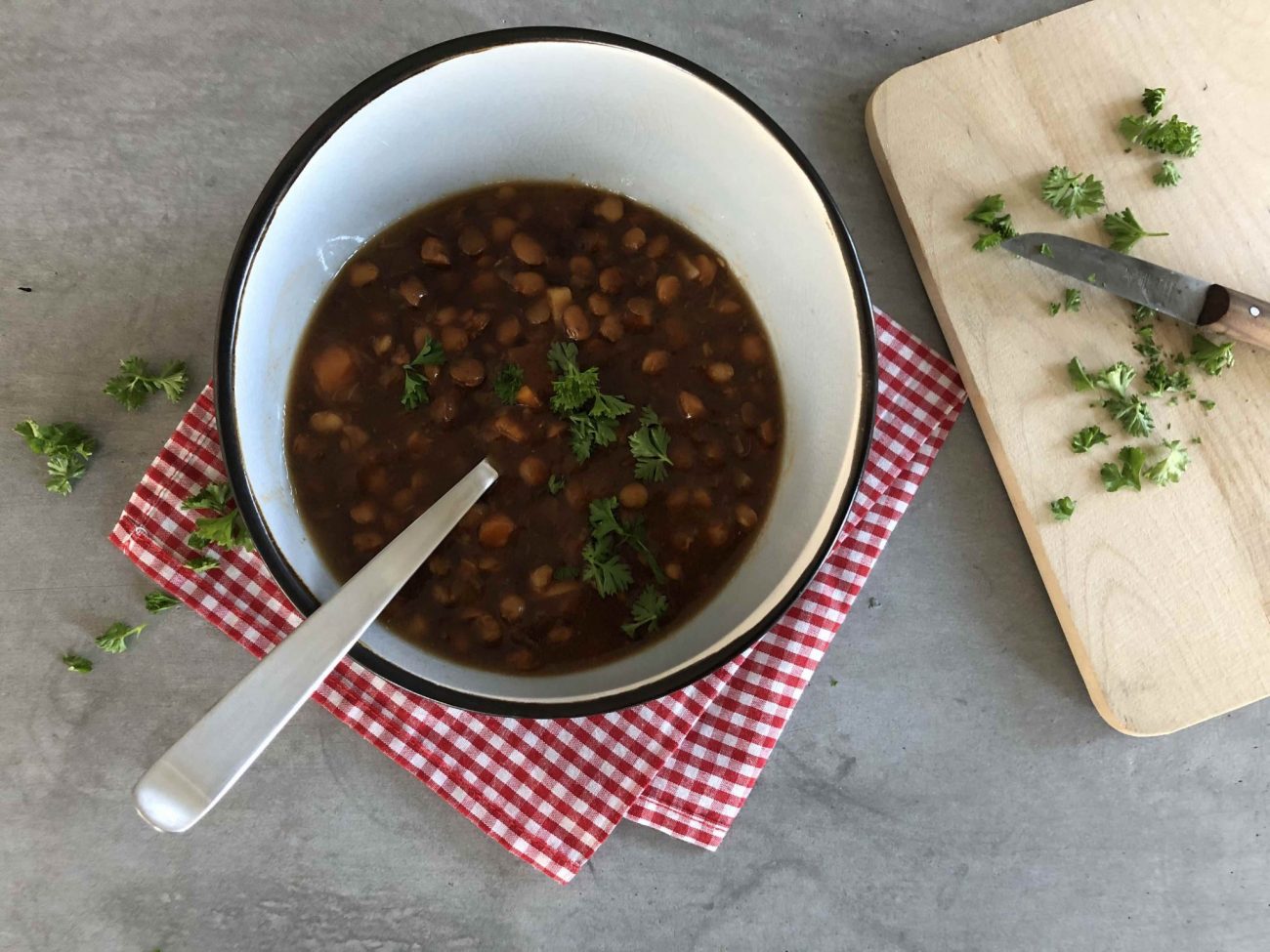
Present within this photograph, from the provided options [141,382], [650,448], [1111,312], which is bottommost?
[141,382]

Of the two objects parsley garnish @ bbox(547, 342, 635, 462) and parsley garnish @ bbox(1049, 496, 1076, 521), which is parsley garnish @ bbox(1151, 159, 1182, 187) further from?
parsley garnish @ bbox(547, 342, 635, 462)

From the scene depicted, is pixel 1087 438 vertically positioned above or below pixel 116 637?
above

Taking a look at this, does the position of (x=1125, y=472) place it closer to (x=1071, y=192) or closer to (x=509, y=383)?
(x=1071, y=192)

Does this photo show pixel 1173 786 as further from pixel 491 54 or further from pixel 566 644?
pixel 491 54

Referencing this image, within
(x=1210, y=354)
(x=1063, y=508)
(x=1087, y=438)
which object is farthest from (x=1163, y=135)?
(x=1063, y=508)

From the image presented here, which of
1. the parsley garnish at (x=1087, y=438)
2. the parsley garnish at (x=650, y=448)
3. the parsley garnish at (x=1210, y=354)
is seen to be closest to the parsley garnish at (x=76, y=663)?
the parsley garnish at (x=650, y=448)

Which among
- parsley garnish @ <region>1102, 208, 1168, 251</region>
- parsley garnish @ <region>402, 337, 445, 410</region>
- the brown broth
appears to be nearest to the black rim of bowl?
the brown broth

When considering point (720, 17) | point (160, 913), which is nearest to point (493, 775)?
point (160, 913)
